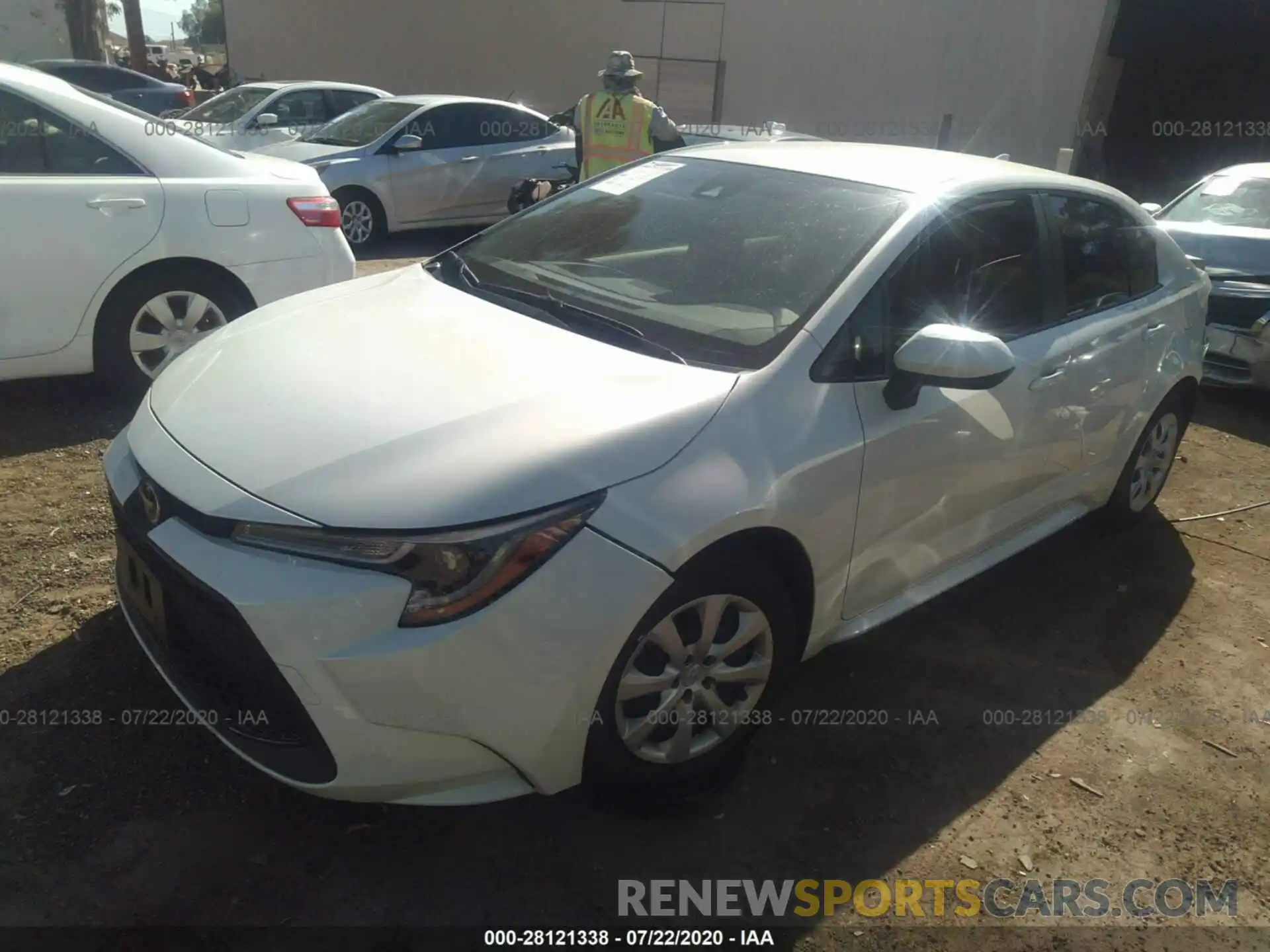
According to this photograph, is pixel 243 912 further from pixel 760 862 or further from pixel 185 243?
pixel 185 243

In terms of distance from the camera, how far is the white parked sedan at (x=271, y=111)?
34.0ft

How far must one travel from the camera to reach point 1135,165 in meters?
16.0

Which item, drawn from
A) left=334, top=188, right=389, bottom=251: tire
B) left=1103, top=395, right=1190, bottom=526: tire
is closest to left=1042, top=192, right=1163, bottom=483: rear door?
left=1103, top=395, right=1190, bottom=526: tire

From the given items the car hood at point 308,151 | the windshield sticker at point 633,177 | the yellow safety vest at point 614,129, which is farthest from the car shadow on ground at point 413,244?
the windshield sticker at point 633,177

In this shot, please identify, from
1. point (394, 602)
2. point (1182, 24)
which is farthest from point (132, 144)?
point (1182, 24)

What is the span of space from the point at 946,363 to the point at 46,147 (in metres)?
3.94

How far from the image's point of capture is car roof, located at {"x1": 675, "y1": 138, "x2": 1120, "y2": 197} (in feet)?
10.3

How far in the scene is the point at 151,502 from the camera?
2326 mm

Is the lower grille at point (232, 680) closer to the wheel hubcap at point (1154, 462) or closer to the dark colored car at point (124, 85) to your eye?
the wheel hubcap at point (1154, 462)

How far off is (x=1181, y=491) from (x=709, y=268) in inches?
134

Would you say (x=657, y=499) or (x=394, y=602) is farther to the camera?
(x=657, y=499)

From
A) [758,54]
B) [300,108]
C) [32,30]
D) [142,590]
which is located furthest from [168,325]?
[32,30]

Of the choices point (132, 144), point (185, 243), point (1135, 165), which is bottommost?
point (1135, 165)

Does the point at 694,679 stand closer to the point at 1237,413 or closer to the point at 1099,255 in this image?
the point at 1099,255
